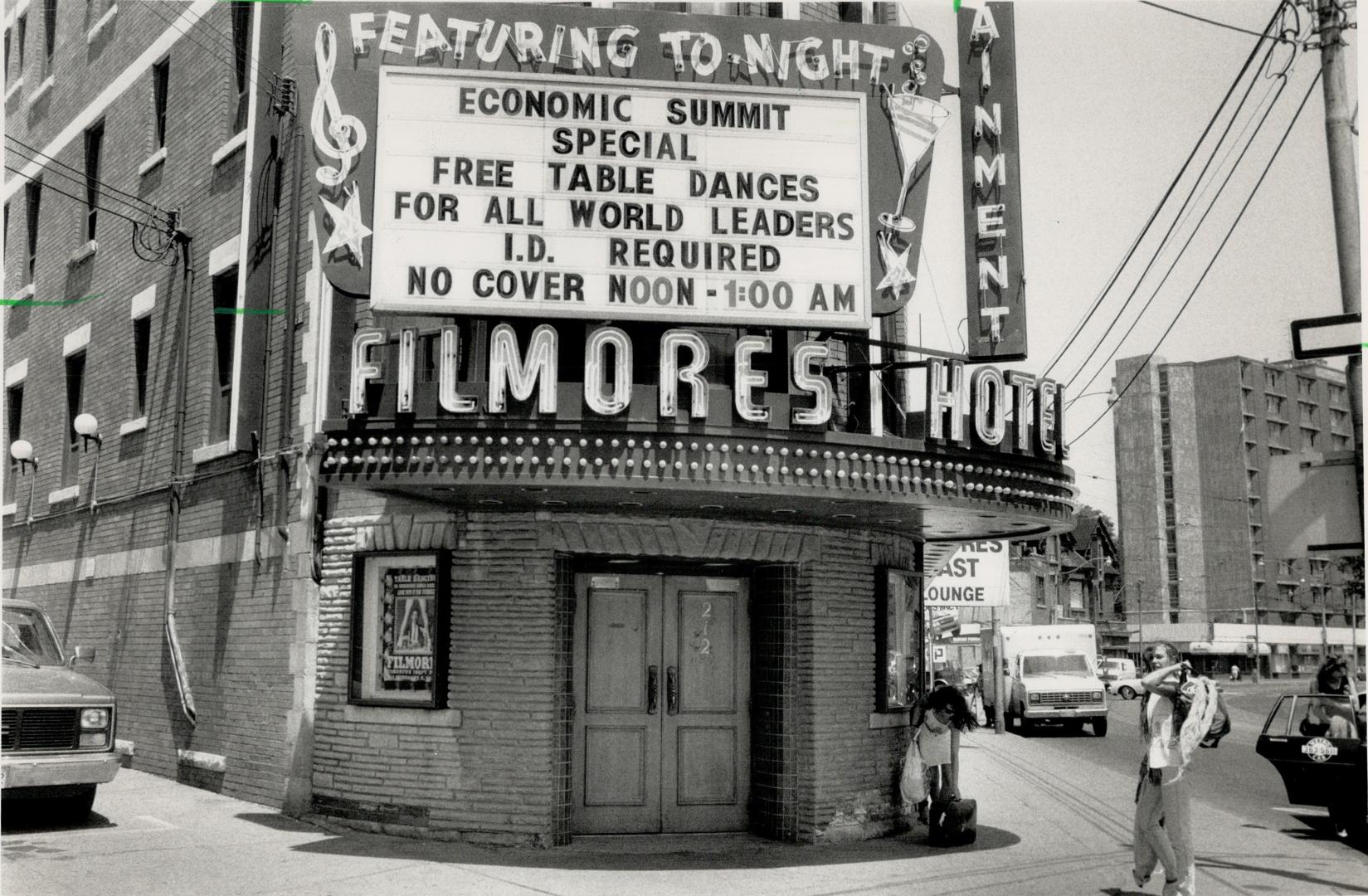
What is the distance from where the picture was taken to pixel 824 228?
33.0 feet

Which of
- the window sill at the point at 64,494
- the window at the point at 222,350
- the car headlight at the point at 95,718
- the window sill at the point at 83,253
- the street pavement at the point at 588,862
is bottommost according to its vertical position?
the street pavement at the point at 588,862

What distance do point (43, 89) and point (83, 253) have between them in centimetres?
415

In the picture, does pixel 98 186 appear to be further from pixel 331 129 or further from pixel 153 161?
pixel 331 129

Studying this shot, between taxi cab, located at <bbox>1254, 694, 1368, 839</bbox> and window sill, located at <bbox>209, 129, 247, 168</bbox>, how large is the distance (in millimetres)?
13375

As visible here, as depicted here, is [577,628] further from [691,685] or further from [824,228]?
[824,228]

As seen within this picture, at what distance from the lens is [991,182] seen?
1083 centimetres

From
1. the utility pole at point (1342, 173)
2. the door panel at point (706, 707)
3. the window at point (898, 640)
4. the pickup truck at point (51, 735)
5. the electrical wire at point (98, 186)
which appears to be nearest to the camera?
the utility pole at point (1342, 173)

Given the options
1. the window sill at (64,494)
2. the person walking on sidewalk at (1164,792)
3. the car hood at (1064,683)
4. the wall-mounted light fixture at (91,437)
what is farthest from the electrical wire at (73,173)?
the car hood at (1064,683)

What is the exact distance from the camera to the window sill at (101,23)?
61.0 ft

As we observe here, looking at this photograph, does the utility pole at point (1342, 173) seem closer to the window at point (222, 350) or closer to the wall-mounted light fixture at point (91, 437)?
the window at point (222, 350)

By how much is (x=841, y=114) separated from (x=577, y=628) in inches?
205

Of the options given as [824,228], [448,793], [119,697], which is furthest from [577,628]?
[119,697]

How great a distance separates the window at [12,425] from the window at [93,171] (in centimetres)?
362

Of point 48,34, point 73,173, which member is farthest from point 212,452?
point 48,34
